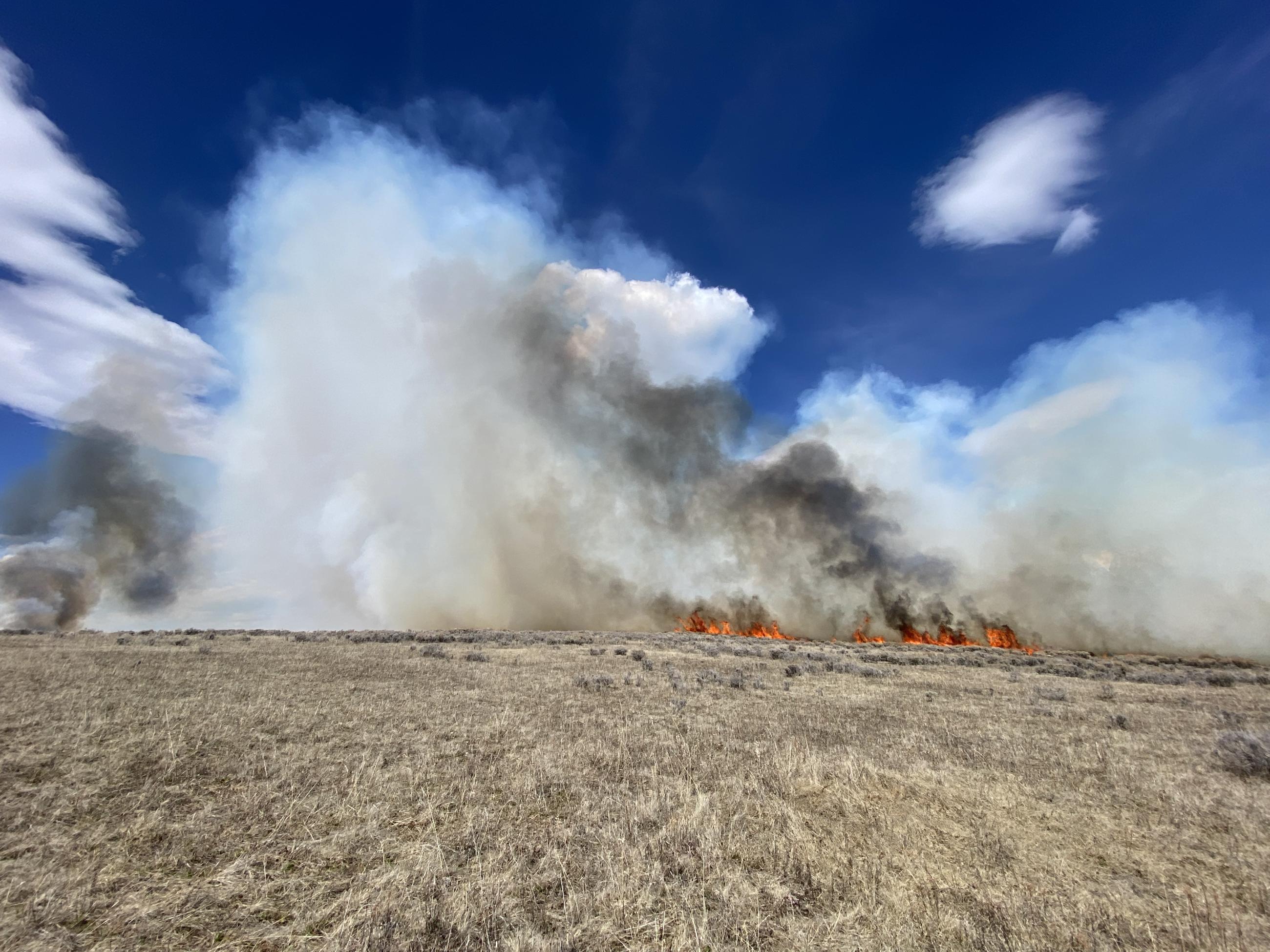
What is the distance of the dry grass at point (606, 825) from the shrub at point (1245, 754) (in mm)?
300

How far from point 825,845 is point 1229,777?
35.0 ft

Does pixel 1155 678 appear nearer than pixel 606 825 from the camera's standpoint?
No

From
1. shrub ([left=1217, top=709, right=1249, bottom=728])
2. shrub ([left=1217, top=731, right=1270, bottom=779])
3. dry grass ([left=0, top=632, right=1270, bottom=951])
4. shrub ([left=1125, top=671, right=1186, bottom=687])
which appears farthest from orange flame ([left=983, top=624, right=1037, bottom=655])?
shrub ([left=1217, top=731, right=1270, bottom=779])

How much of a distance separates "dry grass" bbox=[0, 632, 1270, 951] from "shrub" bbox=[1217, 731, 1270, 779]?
30cm

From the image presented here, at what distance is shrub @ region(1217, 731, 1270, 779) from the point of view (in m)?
11.5

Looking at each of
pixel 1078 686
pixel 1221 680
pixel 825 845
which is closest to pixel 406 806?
pixel 825 845

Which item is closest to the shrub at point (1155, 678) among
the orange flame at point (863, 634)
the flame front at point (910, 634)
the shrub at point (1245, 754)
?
the shrub at point (1245, 754)

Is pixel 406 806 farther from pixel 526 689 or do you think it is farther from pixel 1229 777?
pixel 1229 777

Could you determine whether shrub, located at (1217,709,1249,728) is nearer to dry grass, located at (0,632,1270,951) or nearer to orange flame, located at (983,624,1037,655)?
dry grass, located at (0,632,1270,951)

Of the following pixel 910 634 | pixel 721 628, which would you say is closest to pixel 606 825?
pixel 721 628

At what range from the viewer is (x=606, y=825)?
833 centimetres

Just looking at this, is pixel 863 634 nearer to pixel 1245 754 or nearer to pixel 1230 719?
pixel 1230 719

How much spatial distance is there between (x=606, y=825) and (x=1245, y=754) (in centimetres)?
1460

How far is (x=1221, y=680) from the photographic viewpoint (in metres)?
31.4
